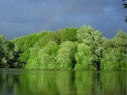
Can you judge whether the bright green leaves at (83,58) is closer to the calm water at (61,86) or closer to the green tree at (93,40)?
the green tree at (93,40)

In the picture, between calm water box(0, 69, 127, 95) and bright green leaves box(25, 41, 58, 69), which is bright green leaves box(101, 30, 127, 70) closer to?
bright green leaves box(25, 41, 58, 69)

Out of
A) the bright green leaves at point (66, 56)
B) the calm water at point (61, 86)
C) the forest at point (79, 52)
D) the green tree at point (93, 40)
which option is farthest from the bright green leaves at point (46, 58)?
the calm water at point (61, 86)

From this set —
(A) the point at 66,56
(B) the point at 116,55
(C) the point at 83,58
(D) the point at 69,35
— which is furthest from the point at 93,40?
(A) the point at 66,56

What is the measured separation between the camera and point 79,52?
83.1 m

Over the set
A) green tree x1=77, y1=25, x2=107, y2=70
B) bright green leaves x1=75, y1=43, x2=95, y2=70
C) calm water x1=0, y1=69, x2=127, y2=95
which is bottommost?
calm water x1=0, y1=69, x2=127, y2=95

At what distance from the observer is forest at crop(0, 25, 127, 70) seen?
273ft

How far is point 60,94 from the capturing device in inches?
1000

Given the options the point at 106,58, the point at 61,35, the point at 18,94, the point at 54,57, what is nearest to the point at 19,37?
the point at 61,35

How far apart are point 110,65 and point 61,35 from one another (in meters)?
23.4

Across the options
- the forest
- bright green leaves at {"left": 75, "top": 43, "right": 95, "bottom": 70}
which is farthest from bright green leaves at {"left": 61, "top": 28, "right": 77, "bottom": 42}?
bright green leaves at {"left": 75, "top": 43, "right": 95, "bottom": 70}

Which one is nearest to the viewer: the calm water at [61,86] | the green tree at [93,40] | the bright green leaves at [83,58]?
the calm water at [61,86]

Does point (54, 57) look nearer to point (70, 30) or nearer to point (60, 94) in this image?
point (70, 30)

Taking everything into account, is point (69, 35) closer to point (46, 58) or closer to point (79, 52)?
point (46, 58)

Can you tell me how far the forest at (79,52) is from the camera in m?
83.2
